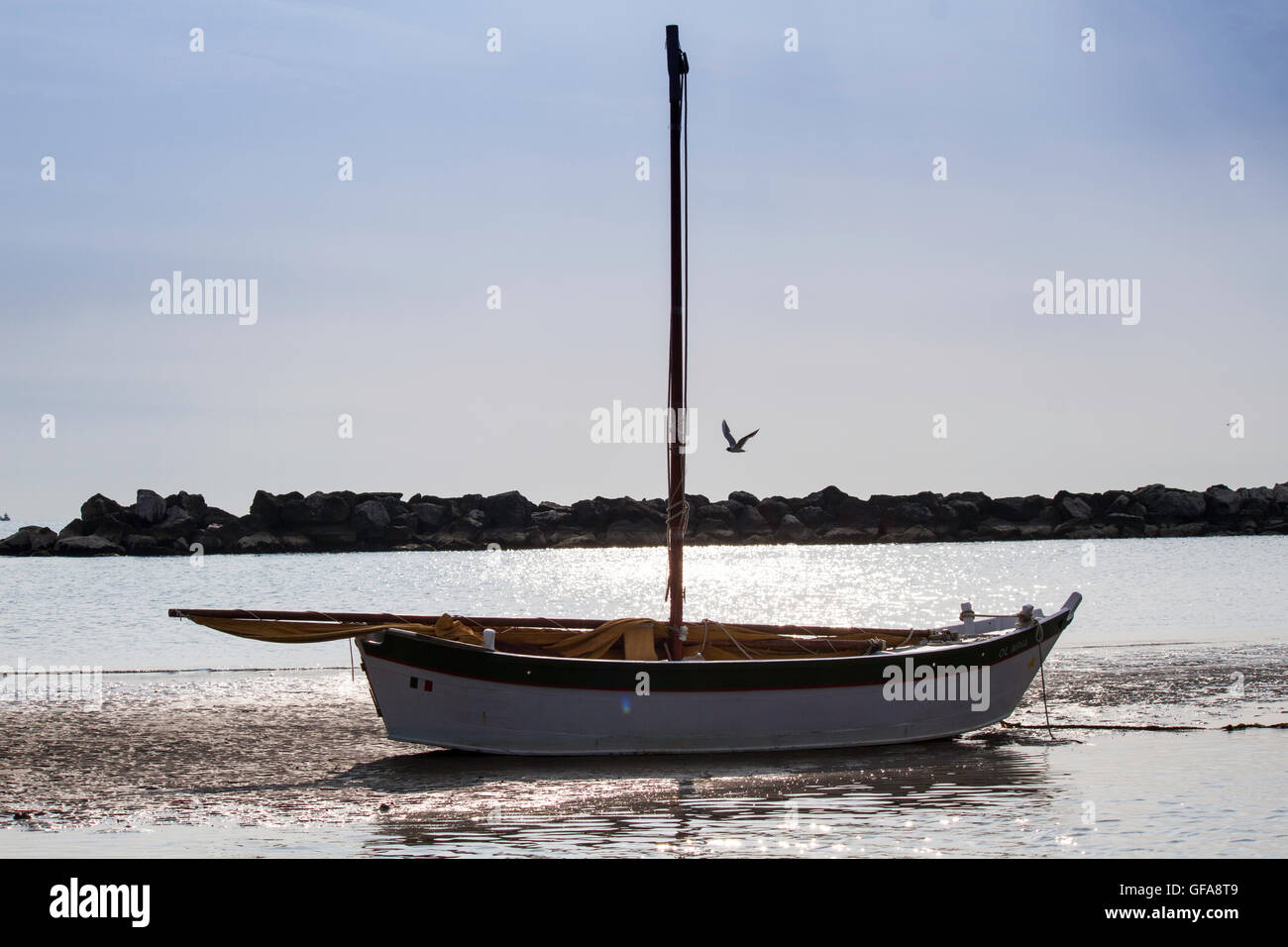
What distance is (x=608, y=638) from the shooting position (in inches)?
735

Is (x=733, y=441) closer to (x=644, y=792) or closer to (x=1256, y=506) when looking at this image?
(x=644, y=792)

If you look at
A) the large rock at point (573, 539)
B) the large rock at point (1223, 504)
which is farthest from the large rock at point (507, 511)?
the large rock at point (1223, 504)

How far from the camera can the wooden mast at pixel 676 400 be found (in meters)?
19.2

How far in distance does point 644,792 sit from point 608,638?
12.4ft

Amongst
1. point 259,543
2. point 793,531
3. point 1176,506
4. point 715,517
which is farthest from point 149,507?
point 1176,506

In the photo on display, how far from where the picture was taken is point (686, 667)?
1752cm

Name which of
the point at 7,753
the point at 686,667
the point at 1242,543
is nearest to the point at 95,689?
the point at 7,753

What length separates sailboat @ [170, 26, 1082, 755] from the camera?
17.4 meters

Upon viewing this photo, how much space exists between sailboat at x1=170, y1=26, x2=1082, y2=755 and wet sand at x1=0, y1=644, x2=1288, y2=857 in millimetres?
387

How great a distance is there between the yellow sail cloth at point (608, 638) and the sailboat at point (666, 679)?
2 centimetres

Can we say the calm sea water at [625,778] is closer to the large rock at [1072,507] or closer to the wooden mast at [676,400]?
the wooden mast at [676,400]

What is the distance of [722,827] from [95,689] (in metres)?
19.0
